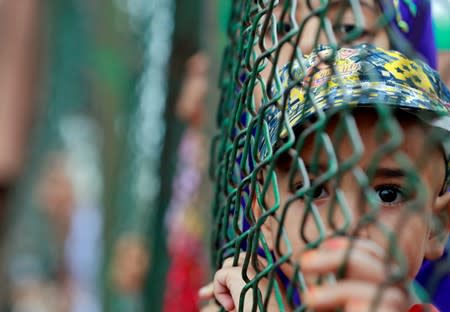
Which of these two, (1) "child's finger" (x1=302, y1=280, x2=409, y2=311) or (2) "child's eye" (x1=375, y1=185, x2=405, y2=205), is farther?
(2) "child's eye" (x1=375, y1=185, x2=405, y2=205)

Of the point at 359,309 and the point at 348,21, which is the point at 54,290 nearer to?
the point at 348,21

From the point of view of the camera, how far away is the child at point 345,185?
0.86 meters

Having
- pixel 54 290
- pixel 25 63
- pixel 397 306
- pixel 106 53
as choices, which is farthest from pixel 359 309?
pixel 54 290

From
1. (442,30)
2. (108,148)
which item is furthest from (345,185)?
(108,148)

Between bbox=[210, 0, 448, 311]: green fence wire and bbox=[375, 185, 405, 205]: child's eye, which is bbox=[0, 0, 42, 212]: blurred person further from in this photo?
bbox=[375, 185, 405, 205]: child's eye

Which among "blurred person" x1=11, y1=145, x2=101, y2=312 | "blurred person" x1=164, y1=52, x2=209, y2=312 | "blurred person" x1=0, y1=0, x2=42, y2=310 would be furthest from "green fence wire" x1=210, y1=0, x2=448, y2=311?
"blurred person" x1=11, y1=145, x2=101, y2=312

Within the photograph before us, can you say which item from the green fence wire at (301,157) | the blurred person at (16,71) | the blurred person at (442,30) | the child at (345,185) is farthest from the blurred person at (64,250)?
the child at (345,185)

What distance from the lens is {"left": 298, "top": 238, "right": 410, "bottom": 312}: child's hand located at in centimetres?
85

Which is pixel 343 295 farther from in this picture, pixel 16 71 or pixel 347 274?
pixel 16 71

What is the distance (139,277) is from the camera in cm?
373

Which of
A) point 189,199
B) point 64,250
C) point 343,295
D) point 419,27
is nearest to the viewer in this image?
point 343,295

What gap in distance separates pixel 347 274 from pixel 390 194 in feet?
1.07

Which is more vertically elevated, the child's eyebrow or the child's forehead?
the child's forehead

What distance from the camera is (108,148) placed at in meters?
4.68
